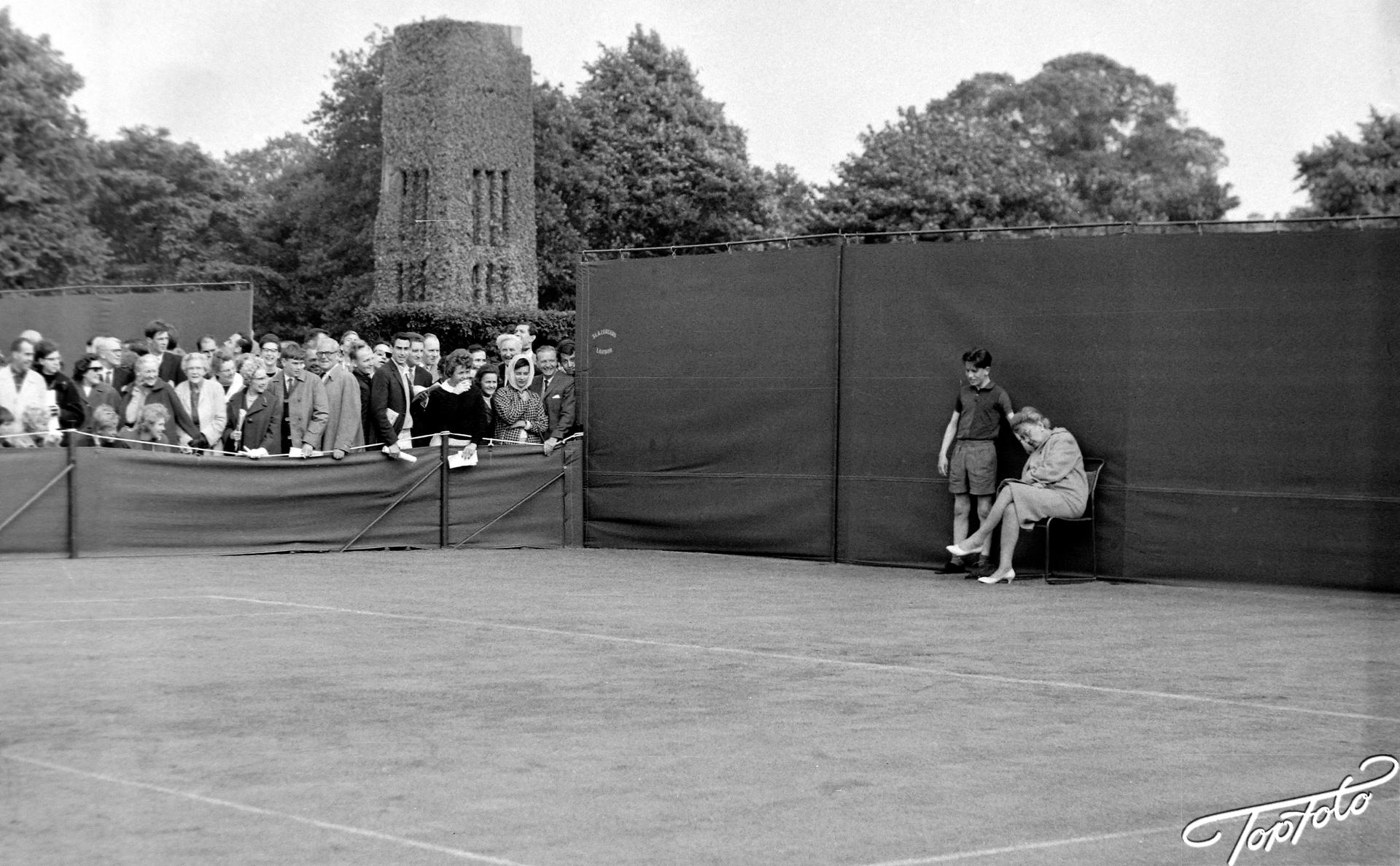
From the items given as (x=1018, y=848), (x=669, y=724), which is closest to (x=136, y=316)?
(x=669, y=724)

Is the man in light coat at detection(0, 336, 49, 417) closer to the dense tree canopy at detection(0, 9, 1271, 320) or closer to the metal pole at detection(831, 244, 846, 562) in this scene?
the metal pole at detection(831, 244, 846, 562)

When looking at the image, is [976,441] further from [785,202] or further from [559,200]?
[785,202]

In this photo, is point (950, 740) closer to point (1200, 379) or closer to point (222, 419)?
point (1200, 379)

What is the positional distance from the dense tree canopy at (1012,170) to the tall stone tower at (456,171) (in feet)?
45.3

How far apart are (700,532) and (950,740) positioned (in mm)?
8466

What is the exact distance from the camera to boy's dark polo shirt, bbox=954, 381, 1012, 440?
494 inches

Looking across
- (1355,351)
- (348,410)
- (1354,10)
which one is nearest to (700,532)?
(348,410)

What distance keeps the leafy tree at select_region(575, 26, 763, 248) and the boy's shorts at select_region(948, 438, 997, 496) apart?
3819cm

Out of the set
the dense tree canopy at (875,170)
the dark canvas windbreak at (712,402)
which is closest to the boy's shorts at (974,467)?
the dark canvas windbreak at (712,402)

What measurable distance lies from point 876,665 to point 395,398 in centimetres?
735

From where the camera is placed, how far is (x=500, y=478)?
14836mm

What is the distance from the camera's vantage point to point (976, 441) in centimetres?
1262
